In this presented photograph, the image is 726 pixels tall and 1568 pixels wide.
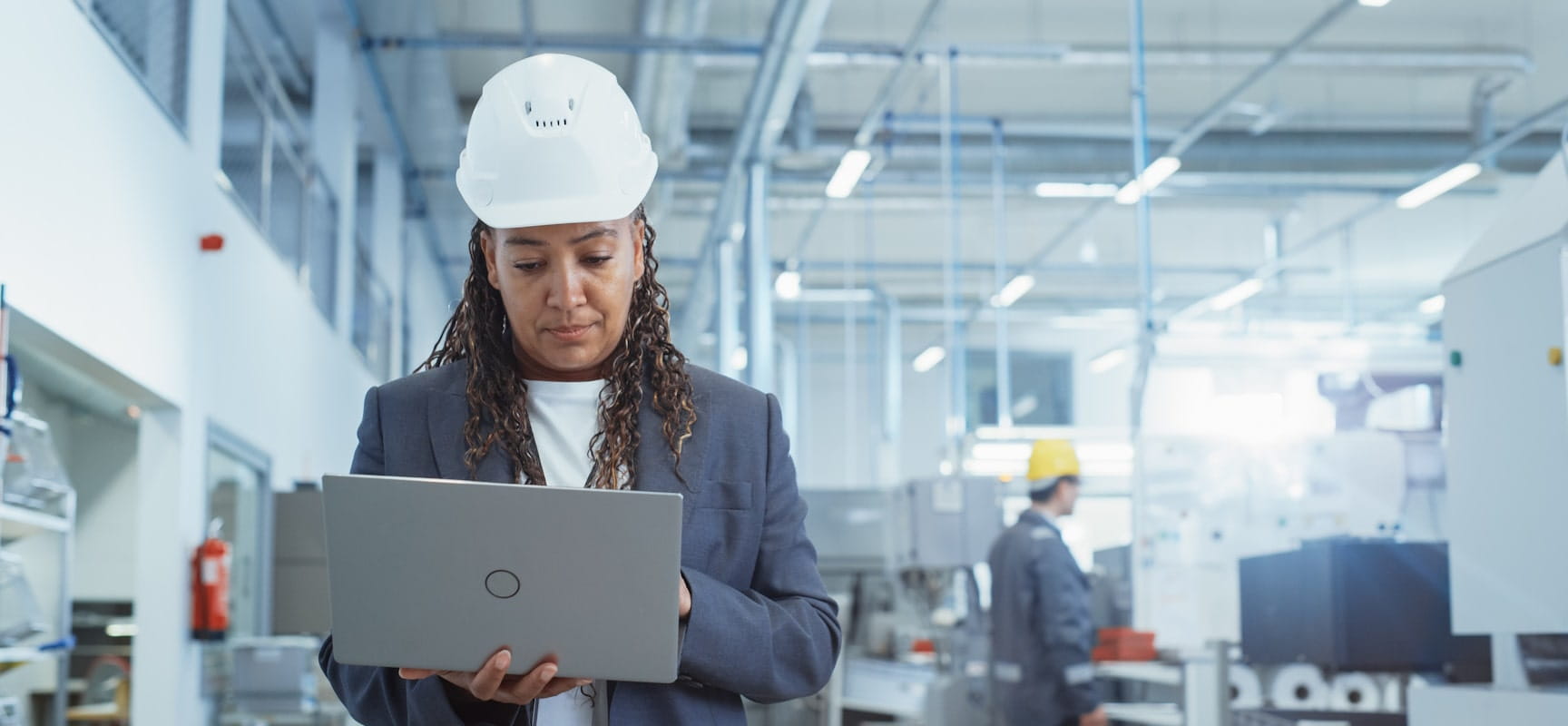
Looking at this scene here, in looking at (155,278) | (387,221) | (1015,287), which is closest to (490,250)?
(155,278)

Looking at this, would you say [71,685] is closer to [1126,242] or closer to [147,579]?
[147,579]

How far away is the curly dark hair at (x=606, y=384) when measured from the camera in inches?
58.7

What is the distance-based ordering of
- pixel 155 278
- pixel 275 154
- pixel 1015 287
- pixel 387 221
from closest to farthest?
pixel 155 278
pixel 275 154
pixel 387 221
pixel 1015 287

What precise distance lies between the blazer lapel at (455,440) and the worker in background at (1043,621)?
4175 mm

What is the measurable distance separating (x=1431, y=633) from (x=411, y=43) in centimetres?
635

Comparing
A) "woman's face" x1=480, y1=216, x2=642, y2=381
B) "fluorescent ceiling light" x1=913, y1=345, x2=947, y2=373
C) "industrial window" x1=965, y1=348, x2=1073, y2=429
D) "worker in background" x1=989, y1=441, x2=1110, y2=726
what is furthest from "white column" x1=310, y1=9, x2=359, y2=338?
"industrial window" x1=965, y1=348, x2=1073, y2=429

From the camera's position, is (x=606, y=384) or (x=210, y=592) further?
(x=210, y=592)

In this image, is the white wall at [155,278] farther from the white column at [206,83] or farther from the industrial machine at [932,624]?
the industrial machine at [932,624]

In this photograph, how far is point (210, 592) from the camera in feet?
19.4

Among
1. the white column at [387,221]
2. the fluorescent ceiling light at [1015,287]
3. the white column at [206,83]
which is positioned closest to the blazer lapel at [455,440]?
the white column at [206,83]

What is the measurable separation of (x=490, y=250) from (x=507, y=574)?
395 mm

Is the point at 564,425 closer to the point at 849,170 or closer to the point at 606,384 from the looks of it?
the point at 606,384

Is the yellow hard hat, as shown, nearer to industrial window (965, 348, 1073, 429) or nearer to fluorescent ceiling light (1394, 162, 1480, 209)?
fluorescent ceiling light (1394, 162, 1480, 209)

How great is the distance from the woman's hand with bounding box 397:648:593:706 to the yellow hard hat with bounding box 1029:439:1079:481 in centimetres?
499
